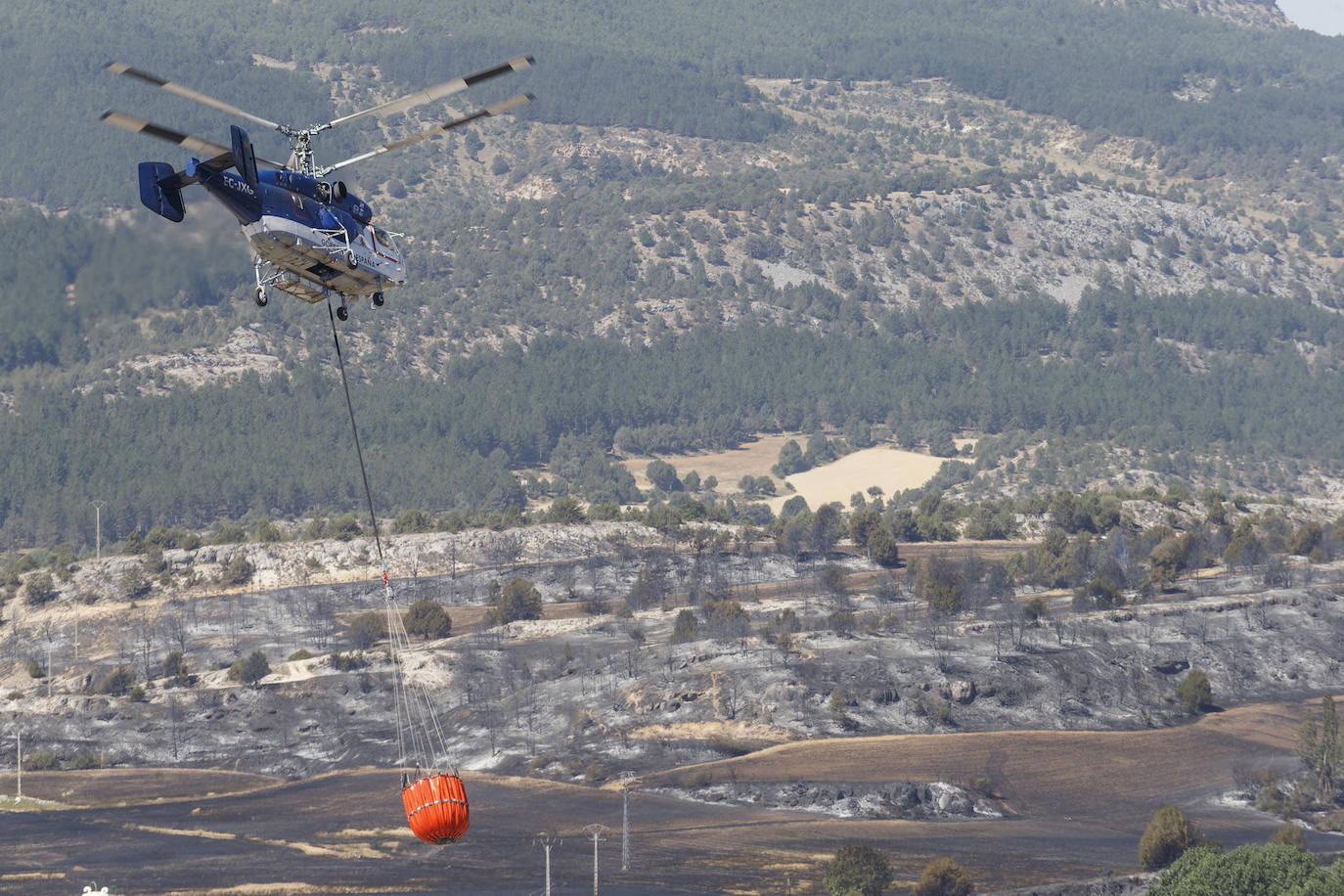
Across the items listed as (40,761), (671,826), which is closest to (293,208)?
(671,826)

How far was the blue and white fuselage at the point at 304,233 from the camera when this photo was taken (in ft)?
182

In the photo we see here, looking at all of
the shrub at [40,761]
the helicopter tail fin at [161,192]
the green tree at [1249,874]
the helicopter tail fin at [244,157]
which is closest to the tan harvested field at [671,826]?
the shrub at [40,761]

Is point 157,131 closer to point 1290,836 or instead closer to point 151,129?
point 151,129

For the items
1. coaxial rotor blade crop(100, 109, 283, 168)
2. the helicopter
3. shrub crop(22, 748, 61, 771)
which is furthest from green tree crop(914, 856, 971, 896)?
coaxial rotor blade crop(100, 109, 283, 168)

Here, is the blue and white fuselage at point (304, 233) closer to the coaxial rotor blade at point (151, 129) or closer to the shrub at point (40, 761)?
the coaxial rotor blade at point (151, 129)

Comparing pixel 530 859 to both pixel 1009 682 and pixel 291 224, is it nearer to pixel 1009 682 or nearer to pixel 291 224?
pixel 1009 682

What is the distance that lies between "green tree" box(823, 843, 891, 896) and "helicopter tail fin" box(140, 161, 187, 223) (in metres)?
96.8

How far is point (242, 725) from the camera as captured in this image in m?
200

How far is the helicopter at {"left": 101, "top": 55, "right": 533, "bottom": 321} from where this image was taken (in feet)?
179

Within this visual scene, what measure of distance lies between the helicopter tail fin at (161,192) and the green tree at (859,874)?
96779 mm

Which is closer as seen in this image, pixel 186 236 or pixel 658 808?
pixel 186 236

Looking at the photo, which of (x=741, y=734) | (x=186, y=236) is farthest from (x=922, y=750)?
(x=186, y=236)

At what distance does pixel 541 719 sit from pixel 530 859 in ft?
134

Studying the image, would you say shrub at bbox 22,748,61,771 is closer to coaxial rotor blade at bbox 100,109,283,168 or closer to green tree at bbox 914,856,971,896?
green tree at bbox 914,856,971,896
